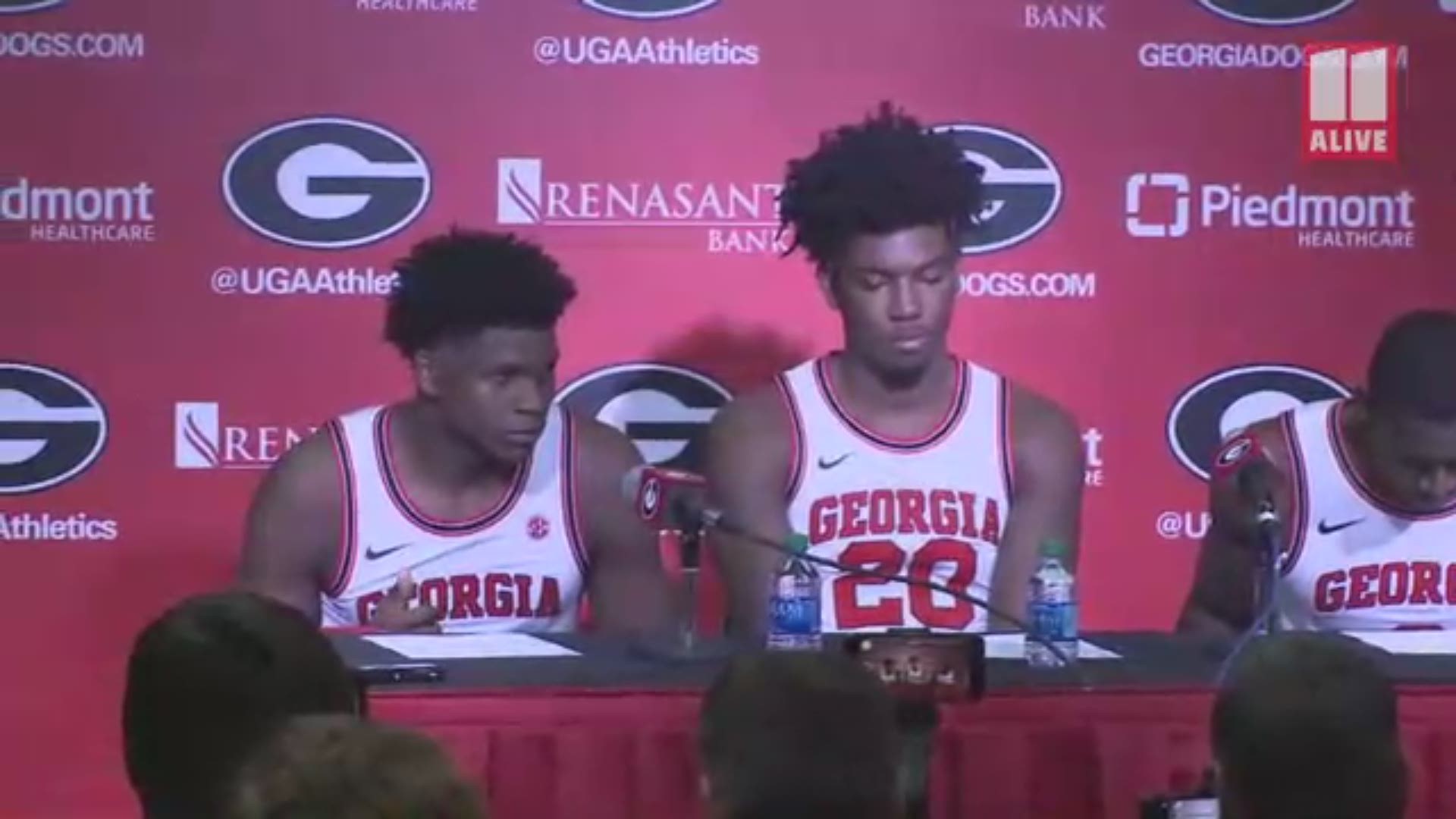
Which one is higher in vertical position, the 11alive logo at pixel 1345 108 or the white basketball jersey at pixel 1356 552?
the 11alive logo at pixel 1345 108

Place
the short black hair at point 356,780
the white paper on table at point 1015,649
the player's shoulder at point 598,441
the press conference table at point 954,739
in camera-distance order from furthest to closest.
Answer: the player's shoulder at point 598,441 → the white paper on table at point 1015,649 → the press conference table at point 954,739 → the short black hair at point 356,780

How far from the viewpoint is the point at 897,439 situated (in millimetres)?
4457

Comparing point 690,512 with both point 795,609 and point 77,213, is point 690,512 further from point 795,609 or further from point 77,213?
point 77,213

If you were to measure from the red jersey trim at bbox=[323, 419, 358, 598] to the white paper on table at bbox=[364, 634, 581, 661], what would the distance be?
61 cm

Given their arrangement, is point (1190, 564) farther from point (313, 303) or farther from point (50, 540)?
point (50, 540)

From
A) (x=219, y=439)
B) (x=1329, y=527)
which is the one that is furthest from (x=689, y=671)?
(x=219, y=439)

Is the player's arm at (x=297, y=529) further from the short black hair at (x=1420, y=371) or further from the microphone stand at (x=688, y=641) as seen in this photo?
the short black hair at (x=1420, y=371)

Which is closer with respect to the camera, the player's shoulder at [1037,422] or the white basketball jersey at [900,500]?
the white basketball jersey at [900,500]

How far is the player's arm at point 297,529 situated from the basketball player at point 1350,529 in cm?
148

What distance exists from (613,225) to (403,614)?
4.40 ft

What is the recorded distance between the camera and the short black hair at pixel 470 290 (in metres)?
4.38

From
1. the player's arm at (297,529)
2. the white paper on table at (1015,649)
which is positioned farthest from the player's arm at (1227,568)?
the player's arm at (297,529)

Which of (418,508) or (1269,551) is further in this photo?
(418,508)

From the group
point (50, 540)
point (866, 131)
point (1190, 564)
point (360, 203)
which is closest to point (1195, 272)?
point (1190, 564)
